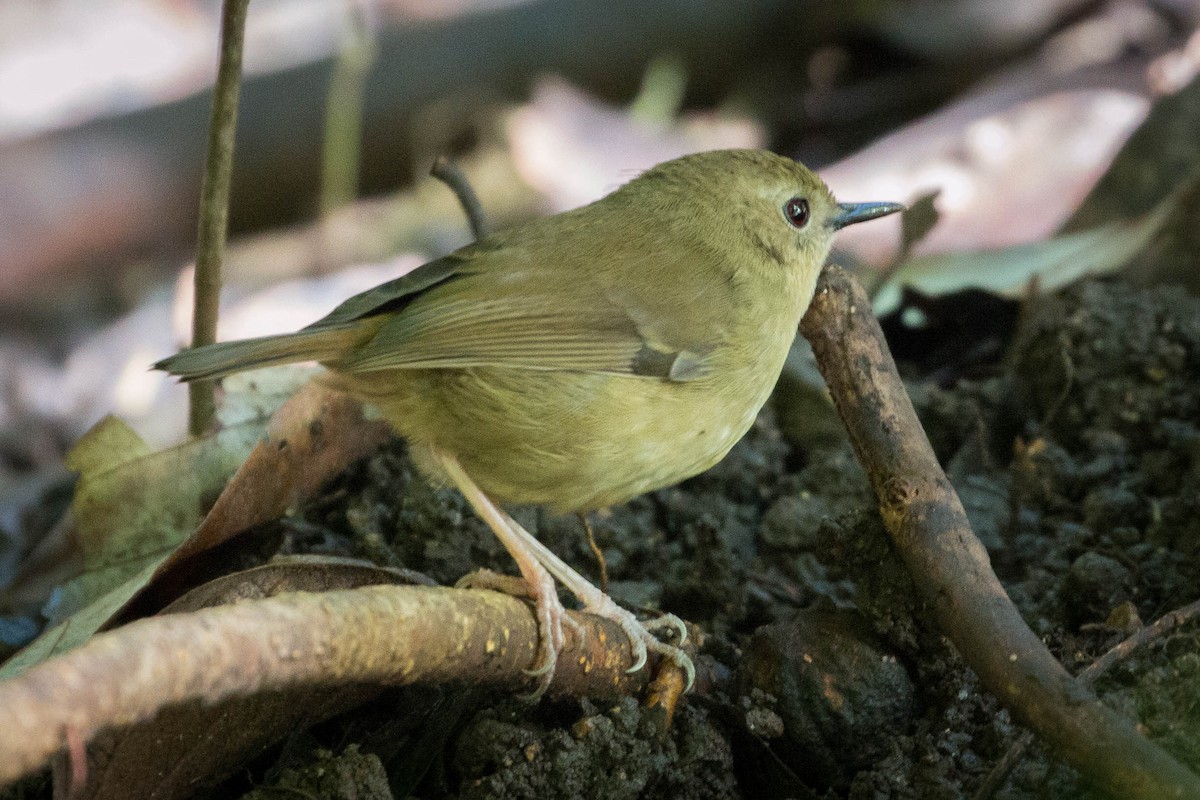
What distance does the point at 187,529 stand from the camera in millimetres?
3414

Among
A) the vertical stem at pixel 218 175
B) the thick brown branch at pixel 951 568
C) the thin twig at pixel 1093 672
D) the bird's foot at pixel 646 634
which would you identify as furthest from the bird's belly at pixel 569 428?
the thin twig at pixel 1093 672

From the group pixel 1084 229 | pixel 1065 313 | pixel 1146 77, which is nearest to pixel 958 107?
pixel 1146 77

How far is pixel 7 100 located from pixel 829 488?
15.5 ft

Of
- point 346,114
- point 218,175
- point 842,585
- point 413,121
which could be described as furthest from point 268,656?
point 413,121

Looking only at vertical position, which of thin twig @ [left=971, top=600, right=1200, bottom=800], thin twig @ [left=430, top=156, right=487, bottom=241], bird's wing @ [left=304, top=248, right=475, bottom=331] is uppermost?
thin twig @ [left=430, top=156, right=487, bottom=241]

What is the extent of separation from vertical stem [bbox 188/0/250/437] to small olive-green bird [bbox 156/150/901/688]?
14.7 inches

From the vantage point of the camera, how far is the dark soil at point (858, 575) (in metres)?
2.59

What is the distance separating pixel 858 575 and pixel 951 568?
42 centimetres

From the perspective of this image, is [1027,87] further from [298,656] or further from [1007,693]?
[298,656]

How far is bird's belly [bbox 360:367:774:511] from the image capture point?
9.55 feet

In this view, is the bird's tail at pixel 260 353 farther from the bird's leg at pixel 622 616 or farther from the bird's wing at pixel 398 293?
the bird's leg at pixel 622 616

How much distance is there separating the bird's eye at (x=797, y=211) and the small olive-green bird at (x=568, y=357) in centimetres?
12

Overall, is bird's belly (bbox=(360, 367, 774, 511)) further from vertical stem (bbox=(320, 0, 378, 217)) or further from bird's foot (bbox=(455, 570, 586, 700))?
vertical stem (bbox=(320, 0, 378, 217))

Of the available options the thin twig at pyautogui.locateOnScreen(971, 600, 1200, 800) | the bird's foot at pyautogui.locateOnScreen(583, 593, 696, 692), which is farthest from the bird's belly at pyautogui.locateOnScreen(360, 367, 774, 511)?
the thin twig at pyautogui.locateOnScreen(971, 600, 1200, 800)
